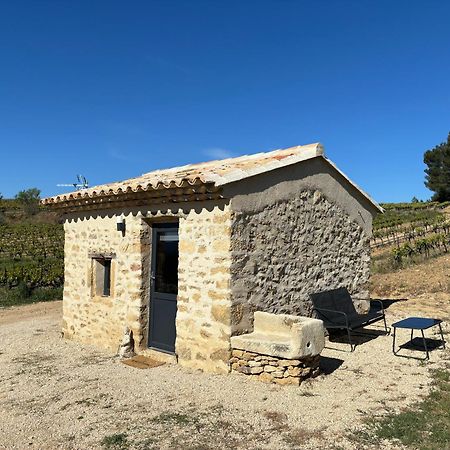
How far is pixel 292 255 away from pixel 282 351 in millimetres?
1936

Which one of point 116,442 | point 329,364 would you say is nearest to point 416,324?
point 329,364

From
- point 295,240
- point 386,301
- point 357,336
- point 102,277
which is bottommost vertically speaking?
point 357,336

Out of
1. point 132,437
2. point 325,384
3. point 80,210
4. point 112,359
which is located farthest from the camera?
point 80,210

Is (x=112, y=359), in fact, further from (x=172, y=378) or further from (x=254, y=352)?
(x=254, y=352)

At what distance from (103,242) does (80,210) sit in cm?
109

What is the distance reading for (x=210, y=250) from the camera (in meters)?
5.65

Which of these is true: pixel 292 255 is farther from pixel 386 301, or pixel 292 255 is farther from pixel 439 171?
pixel 439 171

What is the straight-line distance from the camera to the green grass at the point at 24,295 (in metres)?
14.4

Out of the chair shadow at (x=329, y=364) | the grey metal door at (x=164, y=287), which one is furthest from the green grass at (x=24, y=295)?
the chair shadow at (x=329, y=364)

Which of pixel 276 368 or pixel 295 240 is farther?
pixel 295 240

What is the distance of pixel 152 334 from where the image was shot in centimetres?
665

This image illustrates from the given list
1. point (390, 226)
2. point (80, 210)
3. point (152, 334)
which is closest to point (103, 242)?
point (80, 210)

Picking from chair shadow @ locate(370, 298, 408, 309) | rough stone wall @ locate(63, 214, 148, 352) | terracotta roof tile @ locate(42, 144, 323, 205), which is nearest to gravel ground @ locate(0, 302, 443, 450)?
rough stone wall @ locate(63, 214, 148, 352)

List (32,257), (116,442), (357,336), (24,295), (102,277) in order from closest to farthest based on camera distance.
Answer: (116,442), (357,336), (102,277), (24,295), (32,257)
